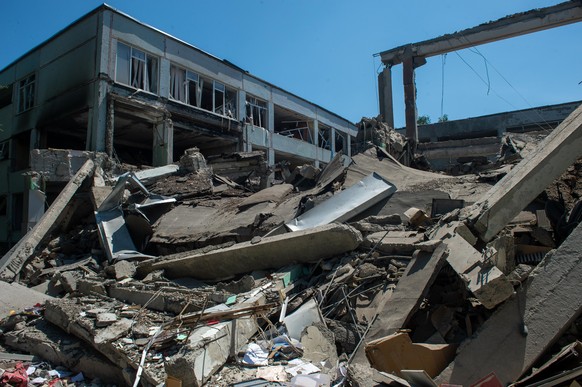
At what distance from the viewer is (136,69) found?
51.3ft

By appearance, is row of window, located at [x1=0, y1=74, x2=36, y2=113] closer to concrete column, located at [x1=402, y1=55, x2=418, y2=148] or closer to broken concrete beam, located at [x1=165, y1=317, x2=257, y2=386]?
concrete column, located at [x1=402, y1=55, x2=418, y2=148]

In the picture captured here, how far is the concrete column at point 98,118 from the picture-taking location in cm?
1422

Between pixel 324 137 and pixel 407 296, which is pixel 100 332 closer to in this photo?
pixel 407 296

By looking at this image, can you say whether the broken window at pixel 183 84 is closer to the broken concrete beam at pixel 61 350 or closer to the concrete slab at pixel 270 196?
the concrete slab at pixel 270 196

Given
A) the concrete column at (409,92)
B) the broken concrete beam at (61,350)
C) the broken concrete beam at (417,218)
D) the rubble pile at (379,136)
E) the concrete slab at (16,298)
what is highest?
the concrete column at (409,92)

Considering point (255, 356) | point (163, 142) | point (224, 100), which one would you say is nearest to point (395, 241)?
point (255, 356)

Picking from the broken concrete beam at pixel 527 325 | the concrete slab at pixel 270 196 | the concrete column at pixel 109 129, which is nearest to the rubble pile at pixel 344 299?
the broken concrete beam at pixel 527 325

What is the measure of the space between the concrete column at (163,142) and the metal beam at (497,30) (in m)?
8.93

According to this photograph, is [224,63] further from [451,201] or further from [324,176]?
[451,201]

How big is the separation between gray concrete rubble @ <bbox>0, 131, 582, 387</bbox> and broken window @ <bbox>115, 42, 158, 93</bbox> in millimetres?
8833

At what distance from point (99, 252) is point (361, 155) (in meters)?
5.82

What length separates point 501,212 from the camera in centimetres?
427

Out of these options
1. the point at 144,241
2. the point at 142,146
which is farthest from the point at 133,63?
the point at 144,241

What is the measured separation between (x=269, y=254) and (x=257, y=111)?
17.0 metres
